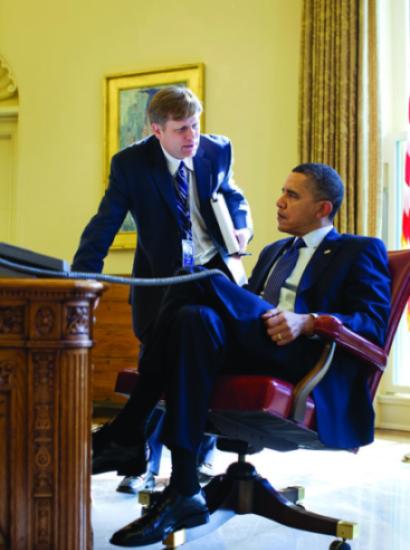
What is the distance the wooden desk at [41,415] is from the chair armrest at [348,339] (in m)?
0.84

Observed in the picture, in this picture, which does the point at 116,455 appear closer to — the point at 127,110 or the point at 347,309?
the point at 347,309

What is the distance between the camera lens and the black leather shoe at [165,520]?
7.32 feet

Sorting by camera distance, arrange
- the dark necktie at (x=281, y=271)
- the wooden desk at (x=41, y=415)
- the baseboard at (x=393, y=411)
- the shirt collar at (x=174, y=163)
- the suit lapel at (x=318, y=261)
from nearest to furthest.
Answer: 1. the wooden desk at (x=41, y=415)
2. the suit lapel at (x=318, y=261)
3. the dark necktie at (x=281, y=271)
4. the shirt collar at (x=174, y=163)
5. the baseboard at (x=393, y=411)

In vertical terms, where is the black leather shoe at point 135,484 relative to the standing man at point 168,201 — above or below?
below

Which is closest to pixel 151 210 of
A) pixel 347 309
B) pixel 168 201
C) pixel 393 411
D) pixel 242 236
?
pixel 168 201

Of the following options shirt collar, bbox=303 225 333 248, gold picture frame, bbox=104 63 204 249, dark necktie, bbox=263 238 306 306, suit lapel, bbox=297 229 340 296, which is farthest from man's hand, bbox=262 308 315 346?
gold picture frame, bbox=104 63 204 249

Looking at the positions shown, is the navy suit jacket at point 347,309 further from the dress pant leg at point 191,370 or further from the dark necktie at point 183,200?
the dark necktie at point 183,200

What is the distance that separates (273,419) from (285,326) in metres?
0.29

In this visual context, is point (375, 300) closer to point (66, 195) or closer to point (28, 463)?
point (28, 463)

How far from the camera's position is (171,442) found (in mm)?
2238

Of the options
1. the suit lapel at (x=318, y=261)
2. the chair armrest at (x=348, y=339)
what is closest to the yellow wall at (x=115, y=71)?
the suit lapel at (x=318, y=261)

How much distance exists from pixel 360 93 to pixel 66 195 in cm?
261

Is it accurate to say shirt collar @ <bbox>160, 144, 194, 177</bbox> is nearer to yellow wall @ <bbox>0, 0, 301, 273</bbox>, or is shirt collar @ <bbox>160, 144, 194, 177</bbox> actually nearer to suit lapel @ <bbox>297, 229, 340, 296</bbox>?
suit lapel @ <bbox>297, 229, 340, 296</bbox>

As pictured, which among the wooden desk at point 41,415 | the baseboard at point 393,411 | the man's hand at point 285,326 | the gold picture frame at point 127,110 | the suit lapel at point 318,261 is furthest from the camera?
the gold picture frame at point 127,110
